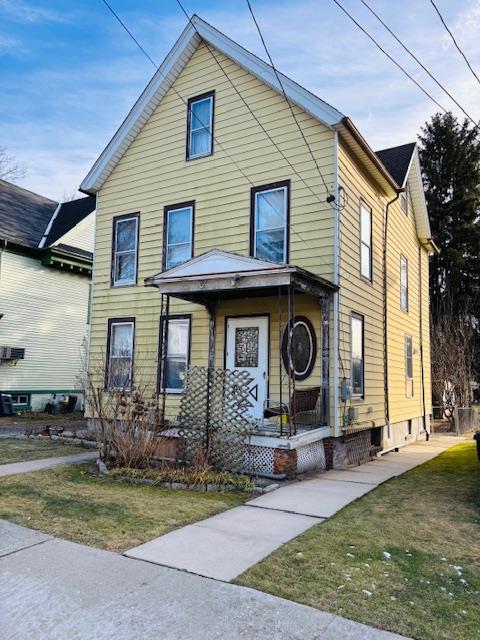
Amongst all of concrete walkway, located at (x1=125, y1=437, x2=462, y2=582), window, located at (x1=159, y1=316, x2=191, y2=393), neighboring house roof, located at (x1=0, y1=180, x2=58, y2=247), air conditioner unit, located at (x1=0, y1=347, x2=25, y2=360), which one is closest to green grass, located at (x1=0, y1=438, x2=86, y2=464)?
window, located at (x1=159, y1=316, x2=191, y2=393)

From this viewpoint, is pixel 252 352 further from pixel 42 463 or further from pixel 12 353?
pixel 12 353

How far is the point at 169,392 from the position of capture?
1149cm

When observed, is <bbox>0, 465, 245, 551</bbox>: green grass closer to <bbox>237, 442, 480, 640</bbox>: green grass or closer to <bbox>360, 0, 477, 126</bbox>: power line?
<bbox>237, 442, 480, 640</bbox>: green grass

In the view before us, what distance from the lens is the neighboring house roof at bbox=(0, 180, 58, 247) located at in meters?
18.1

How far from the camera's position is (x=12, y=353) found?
17.5 meters

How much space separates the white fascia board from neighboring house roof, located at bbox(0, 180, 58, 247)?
5.91 metres

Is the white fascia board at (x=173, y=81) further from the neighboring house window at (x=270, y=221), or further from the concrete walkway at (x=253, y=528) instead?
the concrete walkway at (x=253, y=528)

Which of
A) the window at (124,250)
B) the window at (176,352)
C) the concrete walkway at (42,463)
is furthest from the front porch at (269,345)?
the window at (124,250)

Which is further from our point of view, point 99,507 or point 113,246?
point 113,246

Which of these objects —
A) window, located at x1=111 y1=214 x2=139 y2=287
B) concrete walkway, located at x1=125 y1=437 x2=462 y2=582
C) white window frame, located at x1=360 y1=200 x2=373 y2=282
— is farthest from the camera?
window, located at x1=111 y1=214 x2=139 y2=287

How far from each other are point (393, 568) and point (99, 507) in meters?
3.37

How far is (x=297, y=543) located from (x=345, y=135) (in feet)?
25.8

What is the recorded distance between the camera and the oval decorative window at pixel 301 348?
384 inches

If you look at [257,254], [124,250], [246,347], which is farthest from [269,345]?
[124,250]
